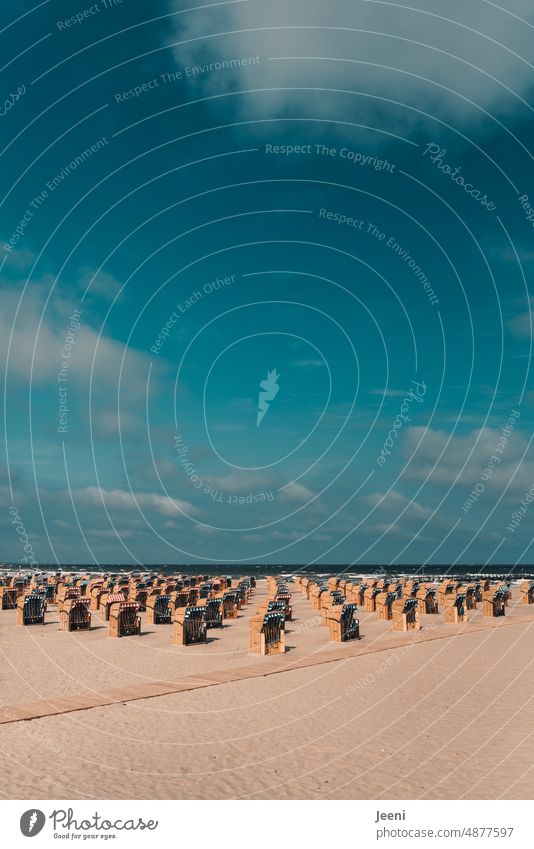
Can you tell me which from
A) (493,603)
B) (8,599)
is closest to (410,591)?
(493,603)

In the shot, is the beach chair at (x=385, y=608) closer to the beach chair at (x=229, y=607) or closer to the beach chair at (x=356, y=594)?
the beach chair at (x=229, y=607)

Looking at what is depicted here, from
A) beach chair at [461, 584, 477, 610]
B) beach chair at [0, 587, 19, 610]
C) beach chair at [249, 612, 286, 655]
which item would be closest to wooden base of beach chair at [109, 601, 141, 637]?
beach chair at [249, 612, 286, 655]

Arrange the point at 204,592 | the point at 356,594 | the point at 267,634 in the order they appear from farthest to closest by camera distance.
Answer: the point at 204,592
the point at 356,594
the point at 267,634

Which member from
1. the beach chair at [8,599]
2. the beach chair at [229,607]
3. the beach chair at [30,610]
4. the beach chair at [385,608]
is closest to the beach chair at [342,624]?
the beach chair at [385,608]

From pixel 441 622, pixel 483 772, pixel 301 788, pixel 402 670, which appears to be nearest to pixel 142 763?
pixel 301 788

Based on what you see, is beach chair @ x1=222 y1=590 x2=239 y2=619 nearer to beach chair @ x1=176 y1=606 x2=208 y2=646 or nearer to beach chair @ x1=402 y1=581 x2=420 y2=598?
beach chair @ x1=176 y1=606 x2=208 y2=646

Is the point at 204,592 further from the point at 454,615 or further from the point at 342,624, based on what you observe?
the point at 342,624

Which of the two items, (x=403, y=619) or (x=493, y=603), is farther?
(x=493, y=603)
